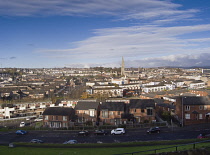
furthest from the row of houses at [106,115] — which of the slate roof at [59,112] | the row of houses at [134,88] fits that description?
the row of houses at [134,88]

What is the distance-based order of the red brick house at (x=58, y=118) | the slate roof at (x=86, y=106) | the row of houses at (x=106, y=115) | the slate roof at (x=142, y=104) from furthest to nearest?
the slate roof at (x=86, y=106)
the slate roof at (x=142, y=104)
the red brick house at (x=58, y=118)
the row of houses at (x=106, y=115)

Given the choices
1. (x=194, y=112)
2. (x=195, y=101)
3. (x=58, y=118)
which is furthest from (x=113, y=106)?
(x=195, y=101)

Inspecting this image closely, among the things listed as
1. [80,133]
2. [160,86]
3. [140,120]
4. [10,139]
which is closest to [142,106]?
[140,120]

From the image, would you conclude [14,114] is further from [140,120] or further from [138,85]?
[138,85]

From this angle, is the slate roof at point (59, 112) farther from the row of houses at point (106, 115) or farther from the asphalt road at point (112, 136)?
the asphalt road at point (112, 136)

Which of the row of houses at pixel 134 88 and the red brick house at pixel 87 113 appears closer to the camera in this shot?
the red brick house at pixel 87 113

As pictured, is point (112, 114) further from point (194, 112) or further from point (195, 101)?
point (195, 101)
